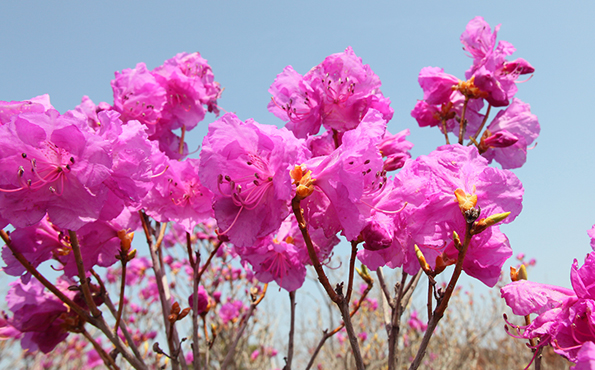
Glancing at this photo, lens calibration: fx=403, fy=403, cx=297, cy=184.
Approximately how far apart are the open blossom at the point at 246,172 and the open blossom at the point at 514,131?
1.39 metres

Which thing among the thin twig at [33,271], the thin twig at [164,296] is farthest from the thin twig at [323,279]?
the thin twig at [164,296]

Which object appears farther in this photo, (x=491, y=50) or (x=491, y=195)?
(x=491, y=50)

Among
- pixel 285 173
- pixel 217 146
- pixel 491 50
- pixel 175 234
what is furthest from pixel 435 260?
pixel 175 234

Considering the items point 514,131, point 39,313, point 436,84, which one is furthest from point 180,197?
point 514,131

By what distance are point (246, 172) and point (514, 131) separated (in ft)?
5.37

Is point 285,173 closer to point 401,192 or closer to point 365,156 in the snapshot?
point 365,156

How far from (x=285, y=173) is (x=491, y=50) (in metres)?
1.73

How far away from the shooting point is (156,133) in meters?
2.21

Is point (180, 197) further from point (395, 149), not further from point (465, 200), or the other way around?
point (465, 200)

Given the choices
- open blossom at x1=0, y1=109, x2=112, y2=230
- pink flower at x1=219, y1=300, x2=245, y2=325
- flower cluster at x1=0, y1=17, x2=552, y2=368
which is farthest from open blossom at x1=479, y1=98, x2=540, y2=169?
pink flower at x1=219, y1=300, x2=245, y2=325

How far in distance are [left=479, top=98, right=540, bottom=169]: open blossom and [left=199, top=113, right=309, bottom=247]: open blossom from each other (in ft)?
4.56

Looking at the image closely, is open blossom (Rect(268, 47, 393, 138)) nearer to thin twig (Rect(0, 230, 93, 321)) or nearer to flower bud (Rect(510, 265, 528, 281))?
flower bud (Rect(510, 265, 528, 281))

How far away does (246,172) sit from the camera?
1.14 metres

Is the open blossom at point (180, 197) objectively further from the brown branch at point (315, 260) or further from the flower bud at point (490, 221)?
the flower bud at point (490, 221)
